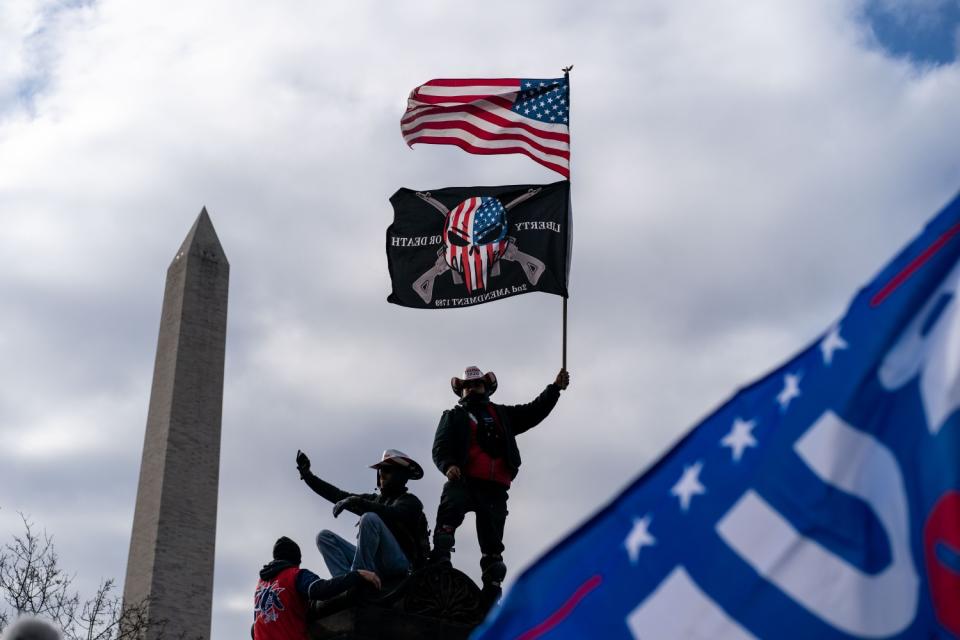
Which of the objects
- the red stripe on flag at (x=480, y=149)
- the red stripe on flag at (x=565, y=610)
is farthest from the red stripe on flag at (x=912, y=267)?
the red stripe on flag at (x=480, y=149)

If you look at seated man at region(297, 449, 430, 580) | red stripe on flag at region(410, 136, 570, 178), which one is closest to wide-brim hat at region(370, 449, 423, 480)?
seated man at region(297, 449, 430, 580)

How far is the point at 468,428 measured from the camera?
965 cm

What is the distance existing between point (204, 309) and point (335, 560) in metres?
17.1

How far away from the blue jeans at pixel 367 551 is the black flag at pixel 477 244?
375cm

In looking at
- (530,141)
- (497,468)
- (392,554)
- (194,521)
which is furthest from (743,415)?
(194,521)

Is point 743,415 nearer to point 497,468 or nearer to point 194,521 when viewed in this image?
point 497,468

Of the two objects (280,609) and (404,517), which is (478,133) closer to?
(404,517)

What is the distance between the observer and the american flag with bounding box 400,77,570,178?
1341cm

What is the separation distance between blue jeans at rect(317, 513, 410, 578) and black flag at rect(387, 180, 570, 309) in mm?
3751

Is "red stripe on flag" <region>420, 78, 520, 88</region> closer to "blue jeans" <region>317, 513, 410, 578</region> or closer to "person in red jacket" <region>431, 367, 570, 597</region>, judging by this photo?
"person in red jacket" <region>431, 367, 570, 597</region>

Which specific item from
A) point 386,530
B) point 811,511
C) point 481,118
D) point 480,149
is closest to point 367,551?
point 386,530

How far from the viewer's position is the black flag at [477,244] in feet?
40.1

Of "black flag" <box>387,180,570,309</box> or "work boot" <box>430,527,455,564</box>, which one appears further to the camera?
"black flag" <box>387,180,570,309</box>

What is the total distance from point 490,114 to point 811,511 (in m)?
10.4
